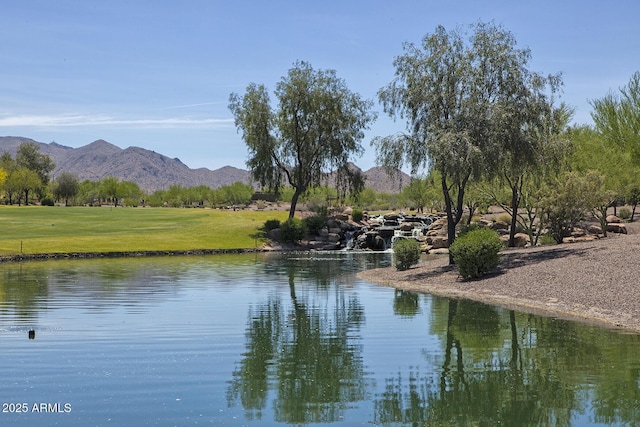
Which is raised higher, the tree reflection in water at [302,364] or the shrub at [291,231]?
the shrub at [291,231]

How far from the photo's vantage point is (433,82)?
106 feet

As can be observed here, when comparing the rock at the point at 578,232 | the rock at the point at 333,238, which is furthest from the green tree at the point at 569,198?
the rock at the point at 333,238

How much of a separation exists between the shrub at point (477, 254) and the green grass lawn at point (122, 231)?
3353 cm

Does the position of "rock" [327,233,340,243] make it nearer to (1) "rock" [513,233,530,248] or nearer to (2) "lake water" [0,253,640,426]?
(1) "rock" [513,233,530,248]

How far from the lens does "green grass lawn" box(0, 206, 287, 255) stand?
178 ft

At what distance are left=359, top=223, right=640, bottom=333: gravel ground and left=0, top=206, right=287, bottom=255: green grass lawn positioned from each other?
1146 inches

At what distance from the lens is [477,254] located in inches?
1128

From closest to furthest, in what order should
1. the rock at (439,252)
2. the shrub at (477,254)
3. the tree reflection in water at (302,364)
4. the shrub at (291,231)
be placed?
the tree reflection in water at (302,364), the shrub at (477,254), the rock at (439,252), the shrub at (291,231)

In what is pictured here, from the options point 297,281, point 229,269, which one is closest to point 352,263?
point 229,269

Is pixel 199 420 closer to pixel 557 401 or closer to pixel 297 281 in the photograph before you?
pixel 557 401

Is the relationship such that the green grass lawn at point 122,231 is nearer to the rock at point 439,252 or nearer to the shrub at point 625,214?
the rock at point 439,252

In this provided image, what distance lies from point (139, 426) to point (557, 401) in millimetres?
7085

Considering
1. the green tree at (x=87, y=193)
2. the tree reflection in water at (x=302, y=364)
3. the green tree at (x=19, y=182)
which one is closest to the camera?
the tree reflection in water at (x=302, y=364)

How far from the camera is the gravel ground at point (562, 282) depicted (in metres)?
21.2
